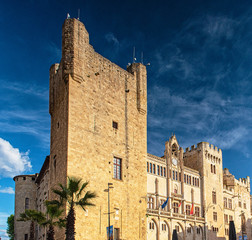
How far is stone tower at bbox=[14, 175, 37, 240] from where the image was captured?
51.0 metres

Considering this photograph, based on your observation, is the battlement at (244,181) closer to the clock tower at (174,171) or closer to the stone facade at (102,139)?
the clock tower at (174,171)

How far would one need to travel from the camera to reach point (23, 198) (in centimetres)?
5203

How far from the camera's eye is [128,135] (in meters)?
36.4

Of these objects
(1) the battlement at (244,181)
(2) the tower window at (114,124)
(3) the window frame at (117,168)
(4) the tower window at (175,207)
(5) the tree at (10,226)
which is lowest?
(5) the tree at (10,226)

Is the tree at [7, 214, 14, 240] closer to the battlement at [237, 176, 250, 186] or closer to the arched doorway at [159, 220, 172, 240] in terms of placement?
the arched doorway at [159, 220, 172, 240]

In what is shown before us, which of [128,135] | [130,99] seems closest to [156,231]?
[128,135]

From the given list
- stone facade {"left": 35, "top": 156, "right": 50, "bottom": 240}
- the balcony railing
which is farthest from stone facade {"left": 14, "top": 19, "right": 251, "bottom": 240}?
stone facade {"left": 35, "top": 156, "right": 50, "bottom": 240}

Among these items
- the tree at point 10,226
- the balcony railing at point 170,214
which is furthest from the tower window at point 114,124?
the tree at point 10,226

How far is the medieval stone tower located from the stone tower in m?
20.3

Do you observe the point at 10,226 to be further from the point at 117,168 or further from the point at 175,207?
the point at 117,168

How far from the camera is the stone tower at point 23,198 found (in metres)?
51.0

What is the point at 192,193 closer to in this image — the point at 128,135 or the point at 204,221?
the point at 204,221

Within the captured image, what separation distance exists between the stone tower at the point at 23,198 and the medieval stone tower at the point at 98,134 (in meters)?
20.3

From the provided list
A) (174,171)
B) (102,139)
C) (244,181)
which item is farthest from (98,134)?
(244,181)
